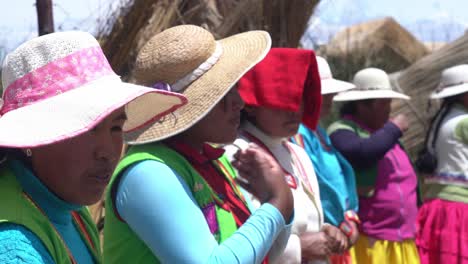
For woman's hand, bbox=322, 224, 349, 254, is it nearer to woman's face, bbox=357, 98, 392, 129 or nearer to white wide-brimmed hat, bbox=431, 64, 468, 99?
woman's face, bbox=357, 98, 392, 129

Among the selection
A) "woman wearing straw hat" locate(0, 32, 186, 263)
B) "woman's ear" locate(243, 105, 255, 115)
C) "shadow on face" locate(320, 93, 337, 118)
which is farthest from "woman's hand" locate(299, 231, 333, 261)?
"shadow on face" locate(320, 93, 337, 118)

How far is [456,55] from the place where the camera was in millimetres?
6910

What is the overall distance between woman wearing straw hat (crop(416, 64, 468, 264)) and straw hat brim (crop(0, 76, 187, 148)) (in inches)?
136

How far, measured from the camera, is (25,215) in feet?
5.08

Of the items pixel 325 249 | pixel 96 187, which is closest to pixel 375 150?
pixel 325 249

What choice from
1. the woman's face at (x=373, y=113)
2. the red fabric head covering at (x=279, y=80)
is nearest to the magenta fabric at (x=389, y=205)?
the woman's face at (x=373, y=113)

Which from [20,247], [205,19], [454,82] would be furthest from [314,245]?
[454,82]

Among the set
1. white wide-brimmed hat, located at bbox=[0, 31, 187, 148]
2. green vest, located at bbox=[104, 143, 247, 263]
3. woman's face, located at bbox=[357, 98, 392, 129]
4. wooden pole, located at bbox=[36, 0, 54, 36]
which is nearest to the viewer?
white wide-brimmed hat, located at bbox=[0, 31, 187, 148]

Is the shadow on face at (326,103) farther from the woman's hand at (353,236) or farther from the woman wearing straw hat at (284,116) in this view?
the woman wearing straw hat at (284,116)

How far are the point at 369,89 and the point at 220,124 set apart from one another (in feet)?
8.75

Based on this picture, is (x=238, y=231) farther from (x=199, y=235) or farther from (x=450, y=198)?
(x=450, y=198)

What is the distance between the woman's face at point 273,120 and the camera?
9.44ft

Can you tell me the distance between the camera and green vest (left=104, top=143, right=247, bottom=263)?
1986 millimetres

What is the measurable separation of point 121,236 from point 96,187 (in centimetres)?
35
